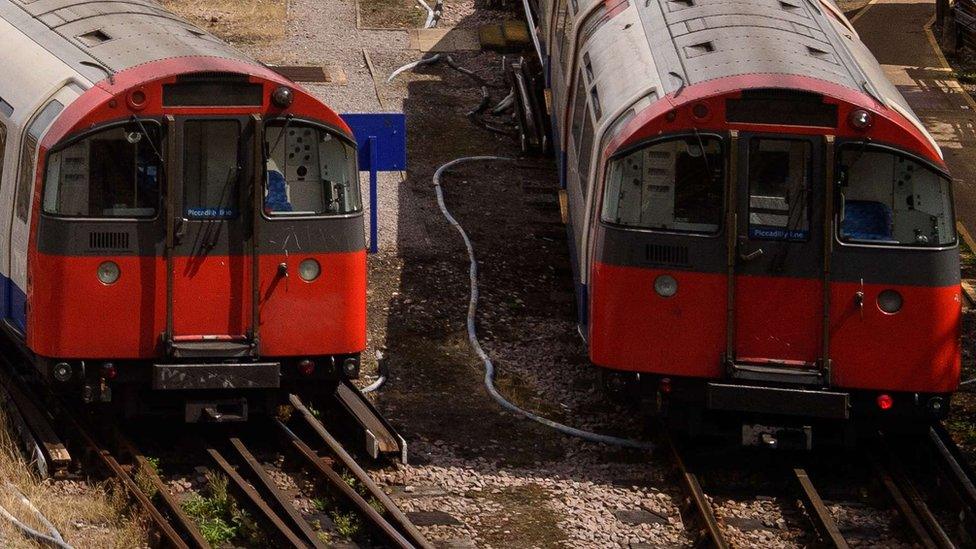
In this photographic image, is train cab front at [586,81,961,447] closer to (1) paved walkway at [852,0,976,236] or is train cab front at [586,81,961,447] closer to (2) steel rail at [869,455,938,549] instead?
(2) steel rail at [869,455,938,549]

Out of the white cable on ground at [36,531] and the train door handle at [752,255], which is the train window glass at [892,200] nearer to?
the train door handle at [752,255]

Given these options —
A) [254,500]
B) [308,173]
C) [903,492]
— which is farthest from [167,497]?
[903,492]

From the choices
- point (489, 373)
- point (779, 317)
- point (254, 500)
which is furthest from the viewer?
point (489, 373)

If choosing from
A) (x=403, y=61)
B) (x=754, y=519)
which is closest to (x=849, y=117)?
(x=754, y=519)

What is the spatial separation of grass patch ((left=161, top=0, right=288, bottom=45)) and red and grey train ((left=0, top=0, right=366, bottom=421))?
40.4 ft

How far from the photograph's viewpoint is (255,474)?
11359 mm

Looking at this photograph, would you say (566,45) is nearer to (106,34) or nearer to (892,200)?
(106,34)

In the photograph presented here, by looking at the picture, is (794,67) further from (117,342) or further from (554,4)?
(554,4)

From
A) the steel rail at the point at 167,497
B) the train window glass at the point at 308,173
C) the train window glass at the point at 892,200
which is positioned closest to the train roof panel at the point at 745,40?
the train window glass at the point at 892,200

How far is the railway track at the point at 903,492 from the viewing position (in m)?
10.8

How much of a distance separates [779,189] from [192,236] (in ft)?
13.5

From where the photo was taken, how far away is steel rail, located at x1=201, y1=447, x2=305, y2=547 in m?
10.3

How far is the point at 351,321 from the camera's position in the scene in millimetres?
11742

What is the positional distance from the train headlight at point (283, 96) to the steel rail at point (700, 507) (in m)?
3.78
